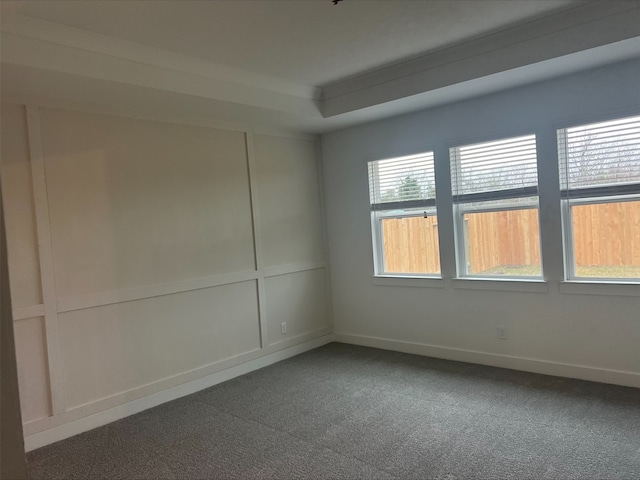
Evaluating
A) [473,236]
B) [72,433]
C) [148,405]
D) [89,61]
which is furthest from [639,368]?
[89,61]

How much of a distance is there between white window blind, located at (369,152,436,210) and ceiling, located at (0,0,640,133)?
2.60ft

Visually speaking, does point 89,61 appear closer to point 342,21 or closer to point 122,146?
point 122,146

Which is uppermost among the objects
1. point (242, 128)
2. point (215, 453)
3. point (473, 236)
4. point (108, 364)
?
point (242, 128)

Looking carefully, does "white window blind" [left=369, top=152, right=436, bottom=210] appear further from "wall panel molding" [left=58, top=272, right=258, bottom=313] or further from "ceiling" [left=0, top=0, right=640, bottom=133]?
"wall panel molding" [left=58, top=272, right=258, bottom=313]

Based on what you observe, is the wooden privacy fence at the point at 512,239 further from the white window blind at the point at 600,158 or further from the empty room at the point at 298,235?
the white window blind at the point at 600,158

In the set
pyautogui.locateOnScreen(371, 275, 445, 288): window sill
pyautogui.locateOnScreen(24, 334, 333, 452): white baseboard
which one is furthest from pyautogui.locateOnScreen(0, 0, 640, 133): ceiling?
pyautogui.locateOnScreen(24, 334, 333, 452): white baseboard

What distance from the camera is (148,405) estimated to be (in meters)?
3.77

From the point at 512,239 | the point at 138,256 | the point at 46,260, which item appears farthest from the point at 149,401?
the point at 512,239

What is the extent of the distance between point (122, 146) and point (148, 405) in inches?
83.9

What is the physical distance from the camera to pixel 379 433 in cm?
306

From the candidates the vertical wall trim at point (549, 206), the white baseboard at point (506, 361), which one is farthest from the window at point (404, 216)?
the vertical wall trim at point (549, 206)

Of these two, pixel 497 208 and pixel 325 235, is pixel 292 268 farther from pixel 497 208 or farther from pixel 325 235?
pixel 497 208

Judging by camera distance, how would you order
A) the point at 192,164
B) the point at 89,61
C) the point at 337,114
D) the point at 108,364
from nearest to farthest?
1. the point at 89,61
2. the point at 108,364
3. the point at 192,164
4. the point at 337,114

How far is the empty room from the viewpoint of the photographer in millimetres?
2865
